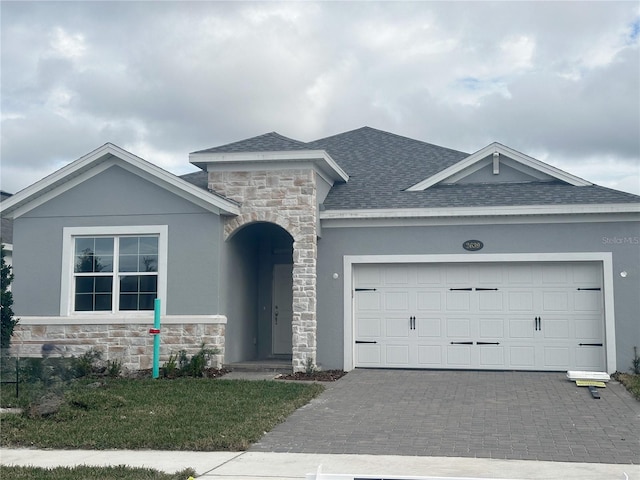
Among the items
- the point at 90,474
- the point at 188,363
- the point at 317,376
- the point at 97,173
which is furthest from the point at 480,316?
the point at 90,474

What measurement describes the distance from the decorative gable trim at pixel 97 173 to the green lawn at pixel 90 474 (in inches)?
295

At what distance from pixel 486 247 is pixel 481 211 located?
78cm

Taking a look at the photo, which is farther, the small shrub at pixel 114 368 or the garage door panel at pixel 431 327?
the garage door panel at pixel 431 327

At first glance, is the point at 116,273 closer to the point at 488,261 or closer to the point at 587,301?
the point at 488,261

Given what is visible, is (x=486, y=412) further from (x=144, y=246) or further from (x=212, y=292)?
(x=144, y=246)

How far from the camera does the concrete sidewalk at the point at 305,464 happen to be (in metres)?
7.57

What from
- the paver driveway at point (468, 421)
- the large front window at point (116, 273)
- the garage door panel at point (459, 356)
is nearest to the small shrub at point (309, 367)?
the paver driveway at point (468, 421)

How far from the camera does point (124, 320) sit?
1487 centimetres

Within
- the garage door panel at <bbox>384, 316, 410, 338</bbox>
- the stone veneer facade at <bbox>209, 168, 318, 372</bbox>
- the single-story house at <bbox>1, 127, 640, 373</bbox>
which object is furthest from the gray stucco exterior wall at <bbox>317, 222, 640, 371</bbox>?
the garage door panel at <bbox>384, 316, 410, 338</bbox>

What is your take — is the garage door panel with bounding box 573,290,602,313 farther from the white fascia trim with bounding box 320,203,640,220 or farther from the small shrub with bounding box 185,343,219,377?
the small shrub with bounding box 185,343,219,377

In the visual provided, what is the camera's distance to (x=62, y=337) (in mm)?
15039

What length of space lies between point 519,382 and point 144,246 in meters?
7.98

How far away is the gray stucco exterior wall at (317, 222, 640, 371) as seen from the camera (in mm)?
14547

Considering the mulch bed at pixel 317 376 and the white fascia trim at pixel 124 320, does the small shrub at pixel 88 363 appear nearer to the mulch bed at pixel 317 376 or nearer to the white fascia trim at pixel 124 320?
the white fascia trim at pixel 124 320
